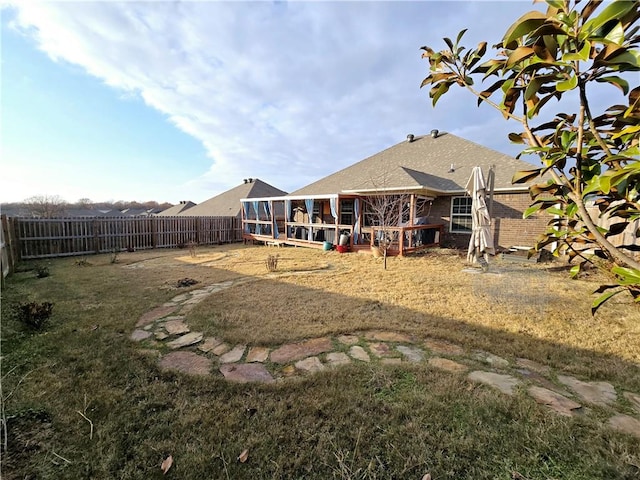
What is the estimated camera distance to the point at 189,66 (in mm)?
7797

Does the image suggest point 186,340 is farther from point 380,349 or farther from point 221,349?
point 380,349

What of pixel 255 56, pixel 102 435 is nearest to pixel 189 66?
pixel 255 56

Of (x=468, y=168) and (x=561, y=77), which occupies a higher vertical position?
(x=468, y=168)

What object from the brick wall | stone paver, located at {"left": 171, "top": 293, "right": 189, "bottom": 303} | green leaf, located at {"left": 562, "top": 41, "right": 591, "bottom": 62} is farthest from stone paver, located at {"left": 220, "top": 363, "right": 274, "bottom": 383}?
the brick wall

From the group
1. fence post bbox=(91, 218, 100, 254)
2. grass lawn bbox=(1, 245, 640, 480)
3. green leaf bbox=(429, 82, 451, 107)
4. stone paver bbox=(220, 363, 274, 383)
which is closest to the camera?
green leaf bbox=(429, 82, 451, 107)

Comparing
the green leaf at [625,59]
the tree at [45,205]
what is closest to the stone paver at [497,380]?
the green leaf at [625,59]

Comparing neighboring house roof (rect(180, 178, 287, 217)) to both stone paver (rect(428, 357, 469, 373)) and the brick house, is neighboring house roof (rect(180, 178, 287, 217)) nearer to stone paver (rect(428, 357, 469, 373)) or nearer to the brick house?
the brick house

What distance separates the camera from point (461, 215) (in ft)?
38.3

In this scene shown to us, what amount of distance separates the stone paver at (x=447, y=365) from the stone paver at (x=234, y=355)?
86.0 inches

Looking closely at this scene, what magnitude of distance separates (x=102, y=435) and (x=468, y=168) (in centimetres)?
1421

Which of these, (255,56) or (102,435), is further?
(255,56)

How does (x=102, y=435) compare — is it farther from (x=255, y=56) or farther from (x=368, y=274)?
(x=255, y=56)

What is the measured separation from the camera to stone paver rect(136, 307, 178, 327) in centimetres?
414

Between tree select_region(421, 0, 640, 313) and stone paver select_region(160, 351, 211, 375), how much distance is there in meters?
3.16
